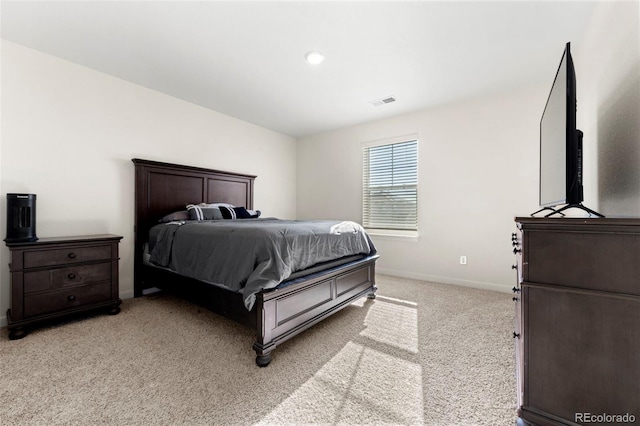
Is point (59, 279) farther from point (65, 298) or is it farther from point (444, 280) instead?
point (444, 280)

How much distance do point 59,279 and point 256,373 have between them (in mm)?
1987

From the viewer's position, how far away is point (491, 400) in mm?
1388

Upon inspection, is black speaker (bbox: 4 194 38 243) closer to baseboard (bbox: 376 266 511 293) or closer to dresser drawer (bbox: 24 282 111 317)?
dresser drawer (bbox: 24 282 111 317)

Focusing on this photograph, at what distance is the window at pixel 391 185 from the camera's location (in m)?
3.96

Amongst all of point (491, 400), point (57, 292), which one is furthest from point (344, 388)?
point (57, 292)

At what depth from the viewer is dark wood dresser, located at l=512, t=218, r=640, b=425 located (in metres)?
0.91

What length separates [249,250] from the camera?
190 centimetres

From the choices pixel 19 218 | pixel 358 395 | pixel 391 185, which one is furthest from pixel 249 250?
pixel 391 185

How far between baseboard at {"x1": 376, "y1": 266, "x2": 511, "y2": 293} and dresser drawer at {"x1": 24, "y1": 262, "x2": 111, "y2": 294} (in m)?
3.49

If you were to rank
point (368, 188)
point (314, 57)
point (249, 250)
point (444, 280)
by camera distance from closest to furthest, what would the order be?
point (249, 250) < point (314, 57) < point (444, 280) < point (368, 188)

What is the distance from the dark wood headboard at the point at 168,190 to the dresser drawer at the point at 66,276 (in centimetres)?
60

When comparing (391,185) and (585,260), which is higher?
(391,185)

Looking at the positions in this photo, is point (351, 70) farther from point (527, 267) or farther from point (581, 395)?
point (581, 395)

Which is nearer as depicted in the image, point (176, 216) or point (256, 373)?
point (256, 373)
